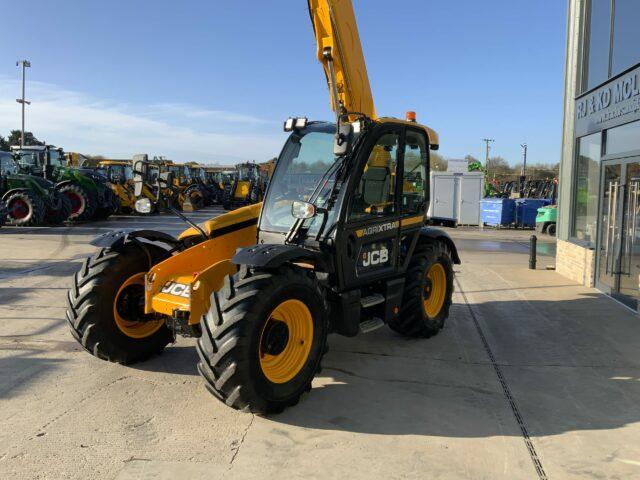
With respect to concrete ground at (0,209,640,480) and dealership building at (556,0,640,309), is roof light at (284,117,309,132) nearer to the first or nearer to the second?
concrete ground at (0,209,640,480)

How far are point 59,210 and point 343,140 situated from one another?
56.2 ft

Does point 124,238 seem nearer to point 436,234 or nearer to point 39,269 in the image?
point 436,234

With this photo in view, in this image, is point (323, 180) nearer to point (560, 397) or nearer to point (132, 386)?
point (132, 386)

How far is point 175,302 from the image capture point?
14.1 feet

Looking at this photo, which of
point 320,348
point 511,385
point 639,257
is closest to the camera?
point 320,348

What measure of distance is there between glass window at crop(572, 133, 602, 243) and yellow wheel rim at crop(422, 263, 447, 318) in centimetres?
414

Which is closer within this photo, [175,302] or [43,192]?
[175,302]

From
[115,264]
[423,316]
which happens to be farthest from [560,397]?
[115,264]

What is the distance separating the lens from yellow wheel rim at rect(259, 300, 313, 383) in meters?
3.91

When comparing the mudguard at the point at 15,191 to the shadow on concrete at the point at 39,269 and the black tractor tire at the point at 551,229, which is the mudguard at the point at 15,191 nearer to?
the shadow on concrete at the point at 39,269

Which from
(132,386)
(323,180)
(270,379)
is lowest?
(132,386)

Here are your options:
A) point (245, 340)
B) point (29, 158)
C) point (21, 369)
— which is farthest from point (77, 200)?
point (245, 340)

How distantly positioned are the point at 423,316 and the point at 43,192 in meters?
15.9

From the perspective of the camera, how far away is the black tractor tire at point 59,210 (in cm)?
1848
